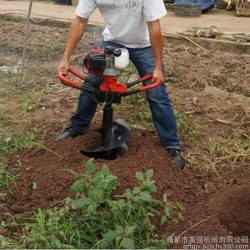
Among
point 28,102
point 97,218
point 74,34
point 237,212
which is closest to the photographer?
point 97,218

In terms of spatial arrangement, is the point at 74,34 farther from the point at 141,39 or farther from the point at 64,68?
the point at 141,39

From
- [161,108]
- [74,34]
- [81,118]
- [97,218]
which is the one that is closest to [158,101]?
[161,108]

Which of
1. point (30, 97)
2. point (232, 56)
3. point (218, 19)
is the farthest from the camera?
point (218, 19)

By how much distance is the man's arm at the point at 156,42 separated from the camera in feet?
12.8

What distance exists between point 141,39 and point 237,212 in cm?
150

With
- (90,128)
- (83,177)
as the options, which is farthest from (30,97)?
(83,177)

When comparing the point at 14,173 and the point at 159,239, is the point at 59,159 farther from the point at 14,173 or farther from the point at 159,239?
the point at 159,239

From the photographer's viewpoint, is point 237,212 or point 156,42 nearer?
point 237,212

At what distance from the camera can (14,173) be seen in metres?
4.08

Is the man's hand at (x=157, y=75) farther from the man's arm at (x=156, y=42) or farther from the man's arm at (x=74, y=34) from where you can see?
the man's arm at (x=74, y=34)

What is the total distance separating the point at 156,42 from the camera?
396 cm

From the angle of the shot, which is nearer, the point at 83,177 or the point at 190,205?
the point at 83,177

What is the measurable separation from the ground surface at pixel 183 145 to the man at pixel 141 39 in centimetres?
20

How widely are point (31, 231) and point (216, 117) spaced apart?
2.50m
